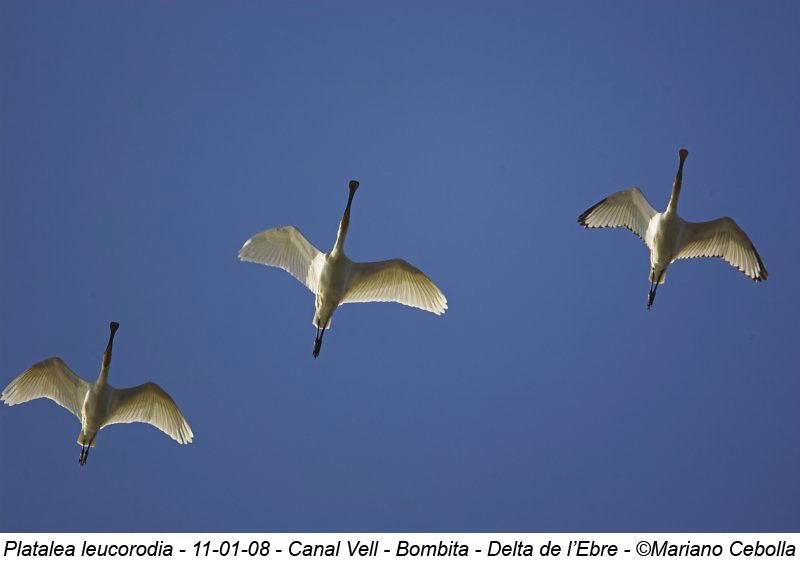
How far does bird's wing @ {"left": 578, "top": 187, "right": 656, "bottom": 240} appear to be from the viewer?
20812 millimetres

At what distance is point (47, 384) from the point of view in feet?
65.6

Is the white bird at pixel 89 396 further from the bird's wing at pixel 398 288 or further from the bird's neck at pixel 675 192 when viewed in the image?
the bird's neck at pixel 675 192

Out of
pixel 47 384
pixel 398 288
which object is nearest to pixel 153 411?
pixel 47 384

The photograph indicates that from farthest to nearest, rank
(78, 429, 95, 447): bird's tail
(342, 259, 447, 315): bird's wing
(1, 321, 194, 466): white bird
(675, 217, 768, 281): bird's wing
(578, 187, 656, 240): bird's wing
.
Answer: (578, 187, 656, 240): bird's wing, (675, 217, 768, 281): bird's wing, (342, 259, 447, 315): bird's wing, (78, 429, 95, 447): bird's tail, (1, 321, 194, 466): white bird

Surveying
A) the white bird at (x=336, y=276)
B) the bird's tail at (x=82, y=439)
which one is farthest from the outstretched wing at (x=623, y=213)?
the bird's tail at (x=82, y=439)

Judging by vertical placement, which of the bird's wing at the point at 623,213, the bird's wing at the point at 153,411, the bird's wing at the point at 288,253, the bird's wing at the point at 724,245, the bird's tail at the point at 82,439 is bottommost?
the bird's tail at the point at 82,439

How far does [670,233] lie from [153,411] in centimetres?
974

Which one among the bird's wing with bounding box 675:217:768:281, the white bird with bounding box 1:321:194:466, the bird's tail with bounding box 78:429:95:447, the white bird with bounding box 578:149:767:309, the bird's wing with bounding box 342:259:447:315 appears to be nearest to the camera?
the white bird with bounding box 1:321:194:466

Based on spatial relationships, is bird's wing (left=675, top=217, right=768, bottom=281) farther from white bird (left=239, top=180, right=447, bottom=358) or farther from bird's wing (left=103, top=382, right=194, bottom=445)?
bird's wing (left=103, top=382, right=194, bottom=445)

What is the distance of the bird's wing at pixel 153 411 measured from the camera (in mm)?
20219

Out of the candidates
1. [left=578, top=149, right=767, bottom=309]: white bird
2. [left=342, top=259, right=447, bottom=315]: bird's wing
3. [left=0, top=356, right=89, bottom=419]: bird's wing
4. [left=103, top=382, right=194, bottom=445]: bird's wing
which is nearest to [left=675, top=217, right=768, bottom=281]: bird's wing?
[left=578, top=149, right=767, bottom=309]: white bird

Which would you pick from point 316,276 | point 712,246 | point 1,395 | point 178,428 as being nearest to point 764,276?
point 712,246

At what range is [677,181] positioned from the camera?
785 inches
